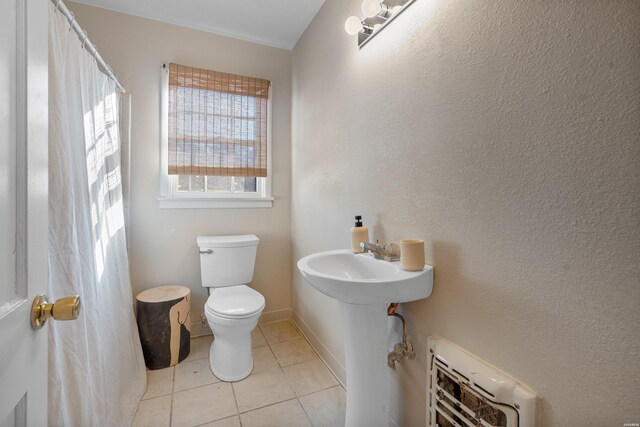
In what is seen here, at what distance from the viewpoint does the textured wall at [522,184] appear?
2.03 ft

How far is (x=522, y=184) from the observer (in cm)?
79

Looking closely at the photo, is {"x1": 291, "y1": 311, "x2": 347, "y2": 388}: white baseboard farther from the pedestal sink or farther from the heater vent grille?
the heater vent grille

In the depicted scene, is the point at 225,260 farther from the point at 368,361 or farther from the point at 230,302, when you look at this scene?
the point at 368,361

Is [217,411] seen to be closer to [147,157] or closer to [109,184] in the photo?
[109,184]

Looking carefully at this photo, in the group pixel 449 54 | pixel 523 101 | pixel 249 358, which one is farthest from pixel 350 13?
pixel 249 358

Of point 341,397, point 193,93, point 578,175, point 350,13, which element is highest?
point 350,13

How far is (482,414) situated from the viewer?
2.80 ft

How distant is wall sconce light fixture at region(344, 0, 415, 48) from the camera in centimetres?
123

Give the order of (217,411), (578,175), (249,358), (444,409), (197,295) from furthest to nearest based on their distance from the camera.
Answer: (197,295) → (249,358) → (217,411) → (444,409) → (578,175)

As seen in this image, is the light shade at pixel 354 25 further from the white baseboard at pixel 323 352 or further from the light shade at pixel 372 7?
the white baseboard at pixel 323 352

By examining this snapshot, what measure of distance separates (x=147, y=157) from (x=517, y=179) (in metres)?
2.28

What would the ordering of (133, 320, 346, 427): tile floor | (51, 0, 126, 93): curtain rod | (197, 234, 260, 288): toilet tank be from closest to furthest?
(51, 0, 126, 93): curtain rod, (133, 320, 346, 427): tile floor, (197, 234, 260, 288): toilet tank

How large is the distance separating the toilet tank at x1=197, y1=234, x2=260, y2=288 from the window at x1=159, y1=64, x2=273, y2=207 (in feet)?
1.22

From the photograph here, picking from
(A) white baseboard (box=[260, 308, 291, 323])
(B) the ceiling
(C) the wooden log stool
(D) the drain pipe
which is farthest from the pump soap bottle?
(B) the ceiling
